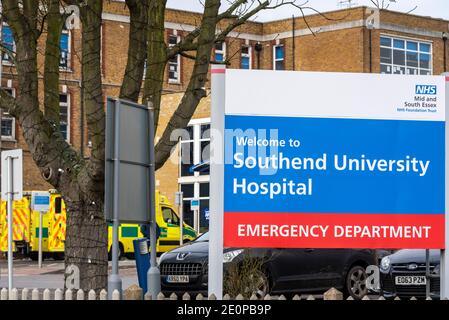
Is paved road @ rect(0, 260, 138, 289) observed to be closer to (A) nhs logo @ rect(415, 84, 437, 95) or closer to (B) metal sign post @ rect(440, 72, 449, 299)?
(B) metal sign post @ rect(440, 72, 449, 299)

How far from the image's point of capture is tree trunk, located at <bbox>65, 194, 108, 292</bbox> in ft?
52.5

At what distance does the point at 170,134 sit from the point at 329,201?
430 cm

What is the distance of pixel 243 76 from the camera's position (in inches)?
Result: 465

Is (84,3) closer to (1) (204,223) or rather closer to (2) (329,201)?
(2) (329,201)

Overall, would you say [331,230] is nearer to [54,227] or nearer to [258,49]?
[54,227]

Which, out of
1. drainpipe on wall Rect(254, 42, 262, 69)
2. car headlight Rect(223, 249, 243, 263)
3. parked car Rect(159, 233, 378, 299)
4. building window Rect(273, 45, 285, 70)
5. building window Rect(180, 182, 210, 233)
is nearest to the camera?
car headlight Rect(223, 249, 243, 263)

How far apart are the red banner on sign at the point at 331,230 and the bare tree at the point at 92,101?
12.6ft

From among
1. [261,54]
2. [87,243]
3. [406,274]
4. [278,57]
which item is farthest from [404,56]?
[87,243]

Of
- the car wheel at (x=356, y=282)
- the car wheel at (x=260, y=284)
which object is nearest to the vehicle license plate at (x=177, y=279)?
the car wheel at (x=260, y=284)

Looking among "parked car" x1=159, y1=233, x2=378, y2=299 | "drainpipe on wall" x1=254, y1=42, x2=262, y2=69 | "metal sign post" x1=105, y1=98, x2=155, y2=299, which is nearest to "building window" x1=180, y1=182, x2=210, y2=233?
"drainpipe on wall" x1=254, y1=42, x2=262, y2=69

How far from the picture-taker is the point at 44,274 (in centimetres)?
3372

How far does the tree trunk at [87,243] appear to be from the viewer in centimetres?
1599

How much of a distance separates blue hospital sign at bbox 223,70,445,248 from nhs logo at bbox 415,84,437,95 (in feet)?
0.04
